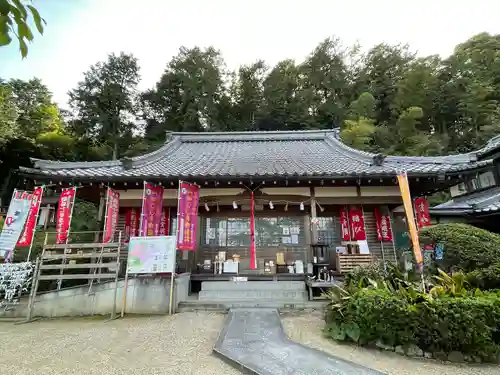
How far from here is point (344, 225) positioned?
32.0 ft

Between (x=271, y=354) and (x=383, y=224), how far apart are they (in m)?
7.46

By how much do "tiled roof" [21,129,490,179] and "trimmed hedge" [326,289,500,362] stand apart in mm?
4422

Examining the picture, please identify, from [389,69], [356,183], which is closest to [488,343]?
[356,183]

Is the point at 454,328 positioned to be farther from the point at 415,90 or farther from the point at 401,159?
the point at 415,90

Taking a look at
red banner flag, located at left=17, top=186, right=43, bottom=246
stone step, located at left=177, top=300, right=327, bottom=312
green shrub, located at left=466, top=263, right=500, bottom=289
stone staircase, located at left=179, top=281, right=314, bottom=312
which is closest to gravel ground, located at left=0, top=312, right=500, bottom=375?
stone step, located at left=177, top=300, right=327, bottom=312

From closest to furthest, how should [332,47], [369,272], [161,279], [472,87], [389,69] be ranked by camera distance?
[369,272]
[161,279]
[472,87]
[389,69]
[332,47]

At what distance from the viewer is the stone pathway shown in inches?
135

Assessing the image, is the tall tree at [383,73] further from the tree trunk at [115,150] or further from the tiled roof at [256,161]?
the tree trunk at [115,150]

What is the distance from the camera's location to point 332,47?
3078 cm

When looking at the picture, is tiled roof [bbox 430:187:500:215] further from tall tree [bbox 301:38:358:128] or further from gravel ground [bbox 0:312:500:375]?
tall tree [bbox 301:38:358:128]

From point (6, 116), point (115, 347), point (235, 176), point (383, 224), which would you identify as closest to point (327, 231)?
point (383, 224)

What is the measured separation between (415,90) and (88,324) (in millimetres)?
29031

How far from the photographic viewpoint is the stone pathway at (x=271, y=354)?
3.43 meters

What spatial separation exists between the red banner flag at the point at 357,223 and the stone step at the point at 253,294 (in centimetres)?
306
